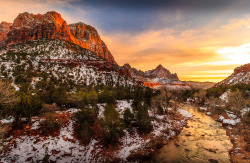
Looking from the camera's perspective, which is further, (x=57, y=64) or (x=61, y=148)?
(x=57, y=64)

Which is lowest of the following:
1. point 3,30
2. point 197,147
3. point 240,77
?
point 197,147

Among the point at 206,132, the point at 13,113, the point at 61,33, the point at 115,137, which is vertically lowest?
the point at 206,132

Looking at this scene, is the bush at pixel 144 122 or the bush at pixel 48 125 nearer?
the bush at pixel 48 125

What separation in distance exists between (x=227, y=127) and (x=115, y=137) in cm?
2822

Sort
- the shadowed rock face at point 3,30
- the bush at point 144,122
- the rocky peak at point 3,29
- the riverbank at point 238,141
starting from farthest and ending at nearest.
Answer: the rocky peak at point 3,29
the shadowed rock face at point 3,30
the bush at point 144,122
the riverbank at point 238,141

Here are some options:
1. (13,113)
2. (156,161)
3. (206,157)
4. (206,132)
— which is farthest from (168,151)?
(13,113)

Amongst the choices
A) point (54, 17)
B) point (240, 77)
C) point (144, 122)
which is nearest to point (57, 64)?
point (144, 122)

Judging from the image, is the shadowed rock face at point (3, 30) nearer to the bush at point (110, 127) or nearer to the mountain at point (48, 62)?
the mountain at point (48, 62)

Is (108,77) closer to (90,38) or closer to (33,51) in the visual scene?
(33,51)

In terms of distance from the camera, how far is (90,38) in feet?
583

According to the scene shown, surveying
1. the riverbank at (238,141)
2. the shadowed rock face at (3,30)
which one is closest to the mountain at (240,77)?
the riverbank at (238,141)

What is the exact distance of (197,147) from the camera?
19.1 m

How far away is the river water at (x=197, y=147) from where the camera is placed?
53.5ft

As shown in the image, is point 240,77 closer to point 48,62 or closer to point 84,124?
point 84,124
